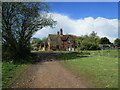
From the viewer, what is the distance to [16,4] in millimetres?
14531

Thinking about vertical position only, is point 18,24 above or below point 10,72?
above

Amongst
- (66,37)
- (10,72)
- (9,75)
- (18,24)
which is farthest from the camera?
(66,37)

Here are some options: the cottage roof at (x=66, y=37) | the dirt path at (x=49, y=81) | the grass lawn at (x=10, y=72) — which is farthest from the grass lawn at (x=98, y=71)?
the cottage roof at (x=66, y=37)

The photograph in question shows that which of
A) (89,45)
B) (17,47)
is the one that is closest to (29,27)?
(17,47)

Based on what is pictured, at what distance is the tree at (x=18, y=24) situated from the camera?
46.8 feet

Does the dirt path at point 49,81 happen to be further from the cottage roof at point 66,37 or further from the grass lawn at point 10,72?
the cottage roof at point 66,37

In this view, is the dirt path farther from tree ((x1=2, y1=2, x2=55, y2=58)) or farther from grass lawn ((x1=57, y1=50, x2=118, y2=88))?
tree ((x1=2, y1=2, x2=55, y2=58))

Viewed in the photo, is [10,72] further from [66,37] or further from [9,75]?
[66,37]

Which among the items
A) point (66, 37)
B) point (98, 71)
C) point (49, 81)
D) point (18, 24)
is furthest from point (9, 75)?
point (66, 37)

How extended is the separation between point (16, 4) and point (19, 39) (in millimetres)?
4321

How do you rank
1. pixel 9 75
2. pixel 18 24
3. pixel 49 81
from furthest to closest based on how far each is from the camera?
pixel 18 24 < pixel 9 75 < pixel 49 81

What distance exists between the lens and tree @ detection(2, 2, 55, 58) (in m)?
14.3

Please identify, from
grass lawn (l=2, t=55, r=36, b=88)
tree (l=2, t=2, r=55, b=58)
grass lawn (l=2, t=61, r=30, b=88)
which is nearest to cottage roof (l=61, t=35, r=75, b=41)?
tree (l=2, t=2, r=55, b=58)

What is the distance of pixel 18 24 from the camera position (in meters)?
15.7
